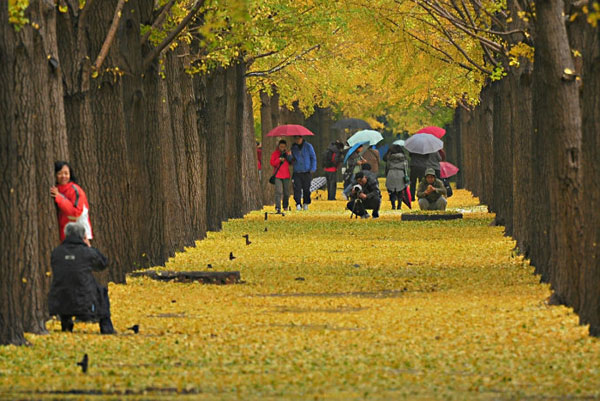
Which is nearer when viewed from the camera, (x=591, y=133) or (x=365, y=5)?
(x=591, y=133)

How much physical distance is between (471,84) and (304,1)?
→ 929 cm

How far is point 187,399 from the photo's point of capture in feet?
35.3

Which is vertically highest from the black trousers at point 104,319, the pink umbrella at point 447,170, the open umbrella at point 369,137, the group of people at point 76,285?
the open umbrella at point 369,137

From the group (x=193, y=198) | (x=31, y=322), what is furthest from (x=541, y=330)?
(x=193, y=198)

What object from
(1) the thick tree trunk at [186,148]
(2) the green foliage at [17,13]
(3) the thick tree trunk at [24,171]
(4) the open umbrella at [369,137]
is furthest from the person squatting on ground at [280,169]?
(2) the green foliage at [17,13]

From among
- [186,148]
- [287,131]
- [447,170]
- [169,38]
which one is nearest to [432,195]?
[287,131]

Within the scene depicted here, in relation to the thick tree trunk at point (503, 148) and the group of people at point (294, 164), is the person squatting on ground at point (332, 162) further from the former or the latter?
the thick tree trunk at point (503, 148)

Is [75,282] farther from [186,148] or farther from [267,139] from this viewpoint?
[267,139]

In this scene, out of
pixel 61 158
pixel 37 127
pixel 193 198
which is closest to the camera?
pixel 37 127

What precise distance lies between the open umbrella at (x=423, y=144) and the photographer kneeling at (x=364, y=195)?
8.40 m

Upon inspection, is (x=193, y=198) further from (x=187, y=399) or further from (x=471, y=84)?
(x=187, y=399)

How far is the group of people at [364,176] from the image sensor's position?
40.1m

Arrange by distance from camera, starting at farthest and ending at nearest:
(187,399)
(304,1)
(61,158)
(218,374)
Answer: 1. (304,1)
2. (61,158)
3. (218,374)
4. (187,399)

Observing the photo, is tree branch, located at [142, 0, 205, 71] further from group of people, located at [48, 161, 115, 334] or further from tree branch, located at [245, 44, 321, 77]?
tree branch, located at [245, 44, 321, 77]
